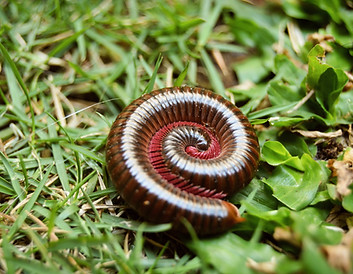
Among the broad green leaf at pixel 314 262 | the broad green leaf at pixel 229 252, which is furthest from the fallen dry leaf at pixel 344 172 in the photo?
the broad green leaf at pixel 314 262

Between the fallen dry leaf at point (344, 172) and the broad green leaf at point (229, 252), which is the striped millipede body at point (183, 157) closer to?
the broad green leaf at point (229, 252)

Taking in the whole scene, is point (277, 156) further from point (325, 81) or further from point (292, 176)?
point (325, 81)

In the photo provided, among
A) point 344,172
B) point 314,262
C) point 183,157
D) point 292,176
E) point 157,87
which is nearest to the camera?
point 314,262

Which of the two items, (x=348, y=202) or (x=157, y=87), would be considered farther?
(x=157, y=87)

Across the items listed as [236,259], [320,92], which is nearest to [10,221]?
[236,259]

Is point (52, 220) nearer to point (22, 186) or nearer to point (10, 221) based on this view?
point (10, 221)

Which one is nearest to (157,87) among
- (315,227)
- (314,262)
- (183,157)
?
(183,157)
